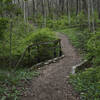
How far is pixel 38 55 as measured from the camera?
9812 millimetres

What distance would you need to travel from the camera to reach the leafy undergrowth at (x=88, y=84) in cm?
477

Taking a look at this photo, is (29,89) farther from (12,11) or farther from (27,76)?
(12,11)

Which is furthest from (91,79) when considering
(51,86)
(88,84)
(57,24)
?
(57,24)

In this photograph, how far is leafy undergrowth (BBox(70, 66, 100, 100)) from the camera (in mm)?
4772

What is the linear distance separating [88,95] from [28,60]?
209 inches

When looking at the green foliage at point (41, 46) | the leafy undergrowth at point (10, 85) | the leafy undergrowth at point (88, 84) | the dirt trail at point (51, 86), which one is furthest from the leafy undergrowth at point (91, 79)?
the green foliage at point (41, 46)

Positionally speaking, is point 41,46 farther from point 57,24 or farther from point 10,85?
point 57,24

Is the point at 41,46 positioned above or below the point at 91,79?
above

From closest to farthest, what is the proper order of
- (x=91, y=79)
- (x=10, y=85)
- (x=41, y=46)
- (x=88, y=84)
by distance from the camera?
(x=10, y=85) < (x=88, y=84) < (x=91, y=79) < (x=41, y=46)

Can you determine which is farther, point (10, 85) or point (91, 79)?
point (91, 79)

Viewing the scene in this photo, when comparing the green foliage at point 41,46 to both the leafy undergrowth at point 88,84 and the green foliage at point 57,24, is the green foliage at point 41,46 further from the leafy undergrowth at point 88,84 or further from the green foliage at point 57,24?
the green foliage at point 57,24

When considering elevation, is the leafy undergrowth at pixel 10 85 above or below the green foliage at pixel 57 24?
below

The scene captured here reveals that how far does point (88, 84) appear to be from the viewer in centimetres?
555

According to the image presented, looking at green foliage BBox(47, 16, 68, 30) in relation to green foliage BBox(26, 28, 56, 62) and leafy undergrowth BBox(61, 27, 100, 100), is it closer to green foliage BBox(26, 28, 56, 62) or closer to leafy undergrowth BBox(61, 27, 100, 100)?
green foliage BBox(26, 28, 56, 62)
